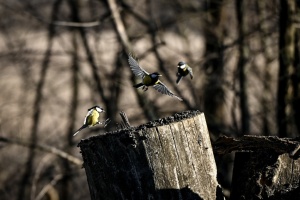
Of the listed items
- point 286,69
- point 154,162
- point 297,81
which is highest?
point 286,69

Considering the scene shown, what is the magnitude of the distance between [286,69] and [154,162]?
4.67 m

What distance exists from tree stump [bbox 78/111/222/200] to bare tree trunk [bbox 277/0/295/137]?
426 cm

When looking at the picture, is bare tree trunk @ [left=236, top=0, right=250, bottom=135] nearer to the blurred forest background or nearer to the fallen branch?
the blurred forest background

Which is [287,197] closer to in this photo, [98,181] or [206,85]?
[98,181]

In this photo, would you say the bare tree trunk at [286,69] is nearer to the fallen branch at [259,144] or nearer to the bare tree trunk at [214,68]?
the bare tree trunk at [214,68]

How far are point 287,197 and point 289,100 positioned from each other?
425cm

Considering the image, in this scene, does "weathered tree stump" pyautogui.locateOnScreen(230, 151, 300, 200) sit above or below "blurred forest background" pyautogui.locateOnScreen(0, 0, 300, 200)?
below

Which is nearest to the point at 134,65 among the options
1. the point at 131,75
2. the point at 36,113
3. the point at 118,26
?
the point at 118,26

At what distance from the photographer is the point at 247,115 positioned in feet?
27.2

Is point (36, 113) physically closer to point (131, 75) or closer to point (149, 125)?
point (131, 75)

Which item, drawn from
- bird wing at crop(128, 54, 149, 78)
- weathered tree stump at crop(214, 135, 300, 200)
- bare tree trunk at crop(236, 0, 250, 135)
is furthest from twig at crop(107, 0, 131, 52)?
weathered tree stump at crop(214, 135, 300, 200)

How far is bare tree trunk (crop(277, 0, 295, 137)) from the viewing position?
696cm

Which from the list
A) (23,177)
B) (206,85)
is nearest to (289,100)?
(206,85)

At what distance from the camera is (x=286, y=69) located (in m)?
7.10
